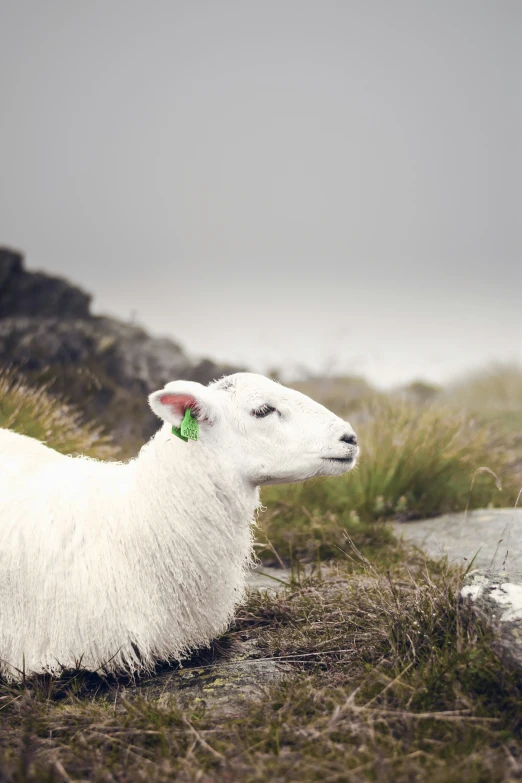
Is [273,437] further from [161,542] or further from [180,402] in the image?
[161,542]

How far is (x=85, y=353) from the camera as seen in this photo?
9.41 meters

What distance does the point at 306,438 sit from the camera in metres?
3.42

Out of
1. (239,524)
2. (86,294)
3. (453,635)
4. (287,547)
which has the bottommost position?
(287,547)

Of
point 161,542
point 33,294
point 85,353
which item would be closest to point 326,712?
point 161,542

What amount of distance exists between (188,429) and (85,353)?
21.3ft

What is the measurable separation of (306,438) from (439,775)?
5.16ft

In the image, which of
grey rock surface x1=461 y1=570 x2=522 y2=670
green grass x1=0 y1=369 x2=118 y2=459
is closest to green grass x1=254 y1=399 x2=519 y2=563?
green grass x1=0 y1=369 x2=118 y2=459

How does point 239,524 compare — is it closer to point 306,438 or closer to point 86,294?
point 306,438

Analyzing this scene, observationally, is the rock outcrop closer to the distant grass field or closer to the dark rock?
the dark rock

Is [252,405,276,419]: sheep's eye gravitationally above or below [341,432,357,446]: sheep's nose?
above

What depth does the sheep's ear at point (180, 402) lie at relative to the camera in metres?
3.24

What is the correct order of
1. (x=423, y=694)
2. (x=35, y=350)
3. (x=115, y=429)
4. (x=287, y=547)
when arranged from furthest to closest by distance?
(x=35, y=350)
(x=115, y=429)
(x=287, y=547)
(x=423, y=694)

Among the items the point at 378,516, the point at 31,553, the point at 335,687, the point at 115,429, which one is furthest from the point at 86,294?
the point at 335,687

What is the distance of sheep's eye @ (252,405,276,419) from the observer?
346 centimetres
